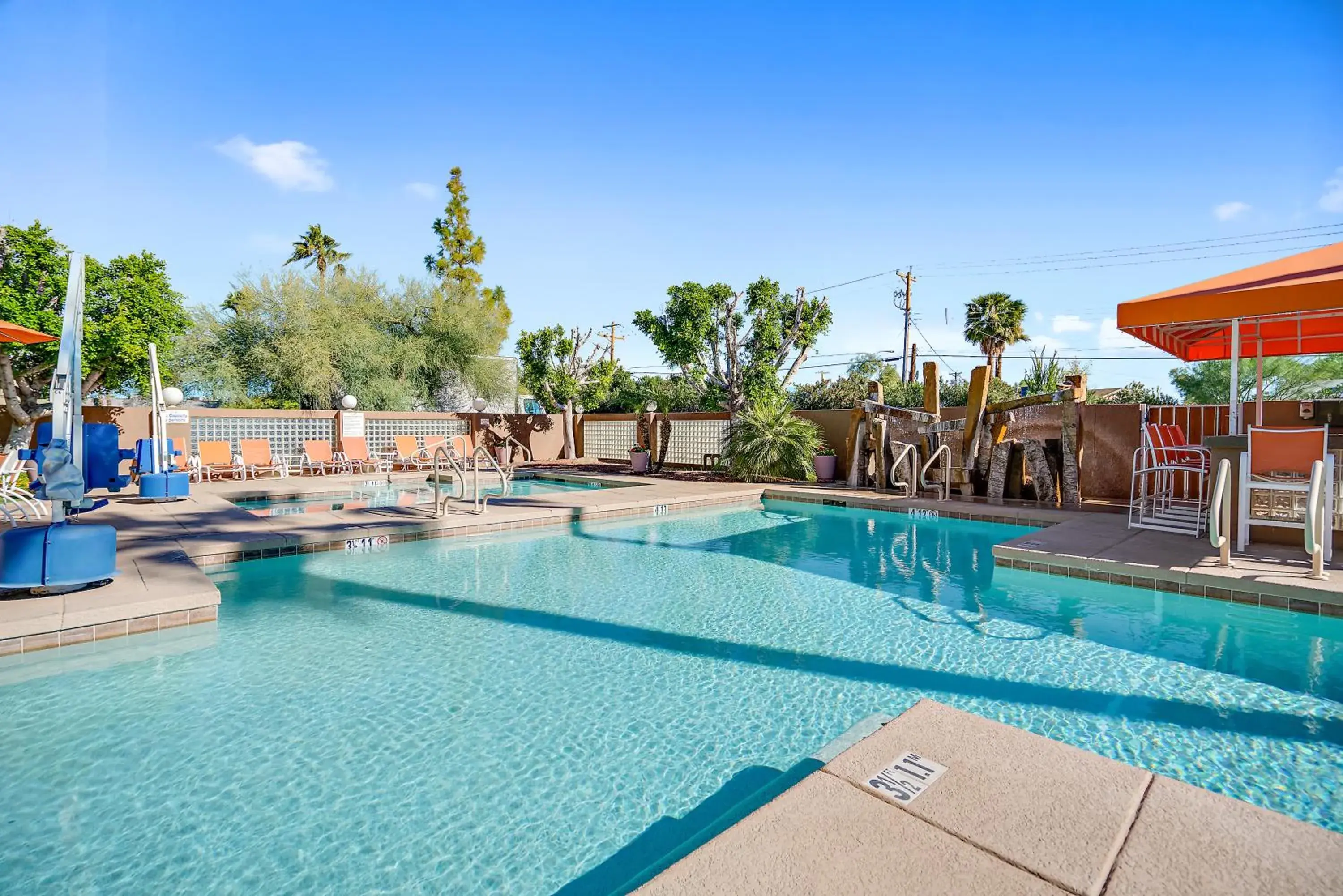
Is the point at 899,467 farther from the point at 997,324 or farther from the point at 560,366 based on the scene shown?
the point at 997,324

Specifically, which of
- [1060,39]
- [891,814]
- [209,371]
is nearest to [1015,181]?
[1060,39]

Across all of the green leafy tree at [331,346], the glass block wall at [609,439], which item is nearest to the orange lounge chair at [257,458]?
the green leafy tree at [331,346]

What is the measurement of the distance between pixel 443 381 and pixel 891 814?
1934 centimetres

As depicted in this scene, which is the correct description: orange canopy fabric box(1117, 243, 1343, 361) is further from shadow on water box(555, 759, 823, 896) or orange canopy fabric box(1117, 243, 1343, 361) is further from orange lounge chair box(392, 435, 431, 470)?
orange lounge chair box(392, 435, 431, 470)

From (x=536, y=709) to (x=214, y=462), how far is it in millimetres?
11292

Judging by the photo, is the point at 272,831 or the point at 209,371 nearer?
the point at 272,831

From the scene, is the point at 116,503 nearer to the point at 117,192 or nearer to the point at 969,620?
the point at 117,192

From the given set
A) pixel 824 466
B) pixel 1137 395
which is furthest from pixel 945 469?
pixel 1137 395

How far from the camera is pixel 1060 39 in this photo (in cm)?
1042

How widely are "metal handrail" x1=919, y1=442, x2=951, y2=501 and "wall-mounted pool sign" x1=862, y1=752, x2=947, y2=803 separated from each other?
7.16 m

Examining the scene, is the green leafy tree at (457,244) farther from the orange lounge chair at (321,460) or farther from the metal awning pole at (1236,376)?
the metal awning pole at (1236,376)

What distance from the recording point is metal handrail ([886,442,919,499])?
30.2ft

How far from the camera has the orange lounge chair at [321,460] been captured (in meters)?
12.8

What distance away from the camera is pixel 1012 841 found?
1.61 m
